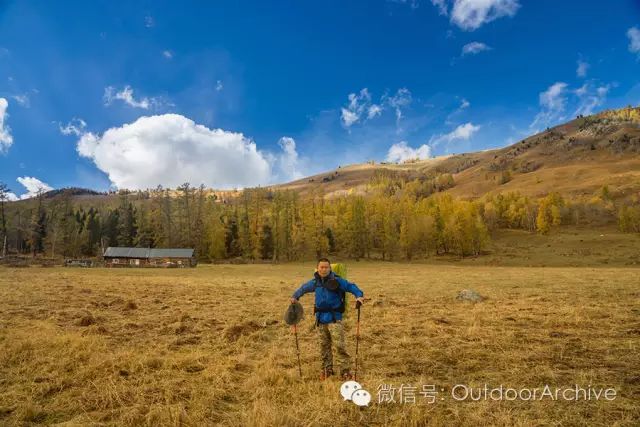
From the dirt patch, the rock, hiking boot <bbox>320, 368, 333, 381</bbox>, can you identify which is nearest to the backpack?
hiking boot <bbox>320, 368, 333, 381</bbox>

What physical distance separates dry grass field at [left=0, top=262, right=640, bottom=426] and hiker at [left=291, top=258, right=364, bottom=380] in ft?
1.67

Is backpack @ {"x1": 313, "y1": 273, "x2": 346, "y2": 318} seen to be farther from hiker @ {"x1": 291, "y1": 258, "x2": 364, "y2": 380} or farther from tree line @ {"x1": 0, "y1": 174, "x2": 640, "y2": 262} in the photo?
tree line @ {"x1": 0, "y1": 174, "x2": 640, "y2": 262}

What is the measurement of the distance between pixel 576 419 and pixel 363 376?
3.79m

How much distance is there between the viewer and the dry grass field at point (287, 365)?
5.73m

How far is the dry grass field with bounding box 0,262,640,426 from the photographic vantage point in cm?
573

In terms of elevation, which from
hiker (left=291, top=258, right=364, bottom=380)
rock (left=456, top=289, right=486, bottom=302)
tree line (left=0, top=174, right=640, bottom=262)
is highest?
Result: tree line (left=0, top=174, right=640, bottom=262)

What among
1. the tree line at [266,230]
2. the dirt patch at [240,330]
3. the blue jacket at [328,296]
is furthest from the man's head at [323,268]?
the tree line at [266,230]

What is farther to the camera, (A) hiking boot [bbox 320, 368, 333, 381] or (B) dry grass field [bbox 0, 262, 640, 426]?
(A) hiking boot [bbox 320, 368, 333, 381]

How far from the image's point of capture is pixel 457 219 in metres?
81.6

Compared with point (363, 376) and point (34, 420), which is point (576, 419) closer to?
point (363, 376)

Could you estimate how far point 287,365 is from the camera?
28.7 ft

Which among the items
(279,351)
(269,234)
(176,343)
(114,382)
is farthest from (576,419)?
(269,234)

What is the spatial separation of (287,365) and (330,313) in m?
2.06

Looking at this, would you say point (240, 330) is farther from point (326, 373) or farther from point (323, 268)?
point (323, 268)
